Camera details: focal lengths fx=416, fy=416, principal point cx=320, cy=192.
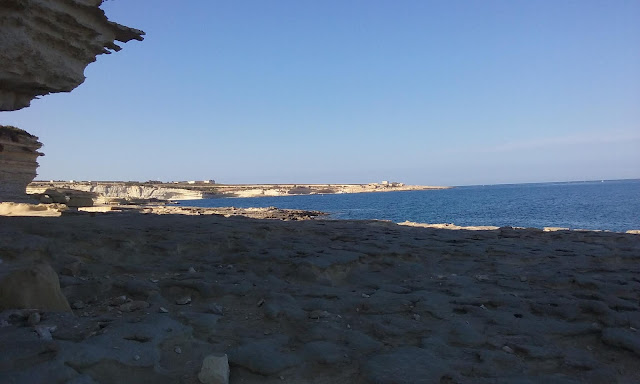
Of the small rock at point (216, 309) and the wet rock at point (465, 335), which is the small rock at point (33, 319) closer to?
the small rock at point (216, 309)

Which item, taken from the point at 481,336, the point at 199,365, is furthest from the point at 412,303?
the point at 199,365

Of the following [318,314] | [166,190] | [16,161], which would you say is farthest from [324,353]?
[166,190]

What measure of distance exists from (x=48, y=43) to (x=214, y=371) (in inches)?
241

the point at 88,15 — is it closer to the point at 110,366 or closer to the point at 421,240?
the point at 110,366

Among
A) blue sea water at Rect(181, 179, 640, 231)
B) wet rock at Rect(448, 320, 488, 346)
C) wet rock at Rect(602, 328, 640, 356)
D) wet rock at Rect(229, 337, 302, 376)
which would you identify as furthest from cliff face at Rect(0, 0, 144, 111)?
blue sea water at Rect(181, 179, 640, 231)

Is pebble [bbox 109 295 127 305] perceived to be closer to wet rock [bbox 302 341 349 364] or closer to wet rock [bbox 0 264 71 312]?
wet rock [bbox 0 264 71 312]

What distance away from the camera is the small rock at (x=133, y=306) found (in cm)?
417

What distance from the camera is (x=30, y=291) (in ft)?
12.3

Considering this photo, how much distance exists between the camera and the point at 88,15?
6859mm

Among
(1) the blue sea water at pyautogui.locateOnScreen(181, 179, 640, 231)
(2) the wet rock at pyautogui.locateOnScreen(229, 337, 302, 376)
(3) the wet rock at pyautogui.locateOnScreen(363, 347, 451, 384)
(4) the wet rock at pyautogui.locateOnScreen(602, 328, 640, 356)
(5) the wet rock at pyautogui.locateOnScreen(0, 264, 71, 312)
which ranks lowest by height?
(1) the blue sea water at pyautogui.locateOnScreen(181, 179, 640, 231)

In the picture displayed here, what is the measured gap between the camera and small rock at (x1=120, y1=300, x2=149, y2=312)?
4167 millimetres

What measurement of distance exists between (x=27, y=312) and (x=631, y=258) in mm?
9298

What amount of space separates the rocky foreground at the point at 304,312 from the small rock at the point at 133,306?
1cm

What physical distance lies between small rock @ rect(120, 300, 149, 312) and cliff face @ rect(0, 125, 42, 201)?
61.6ft
